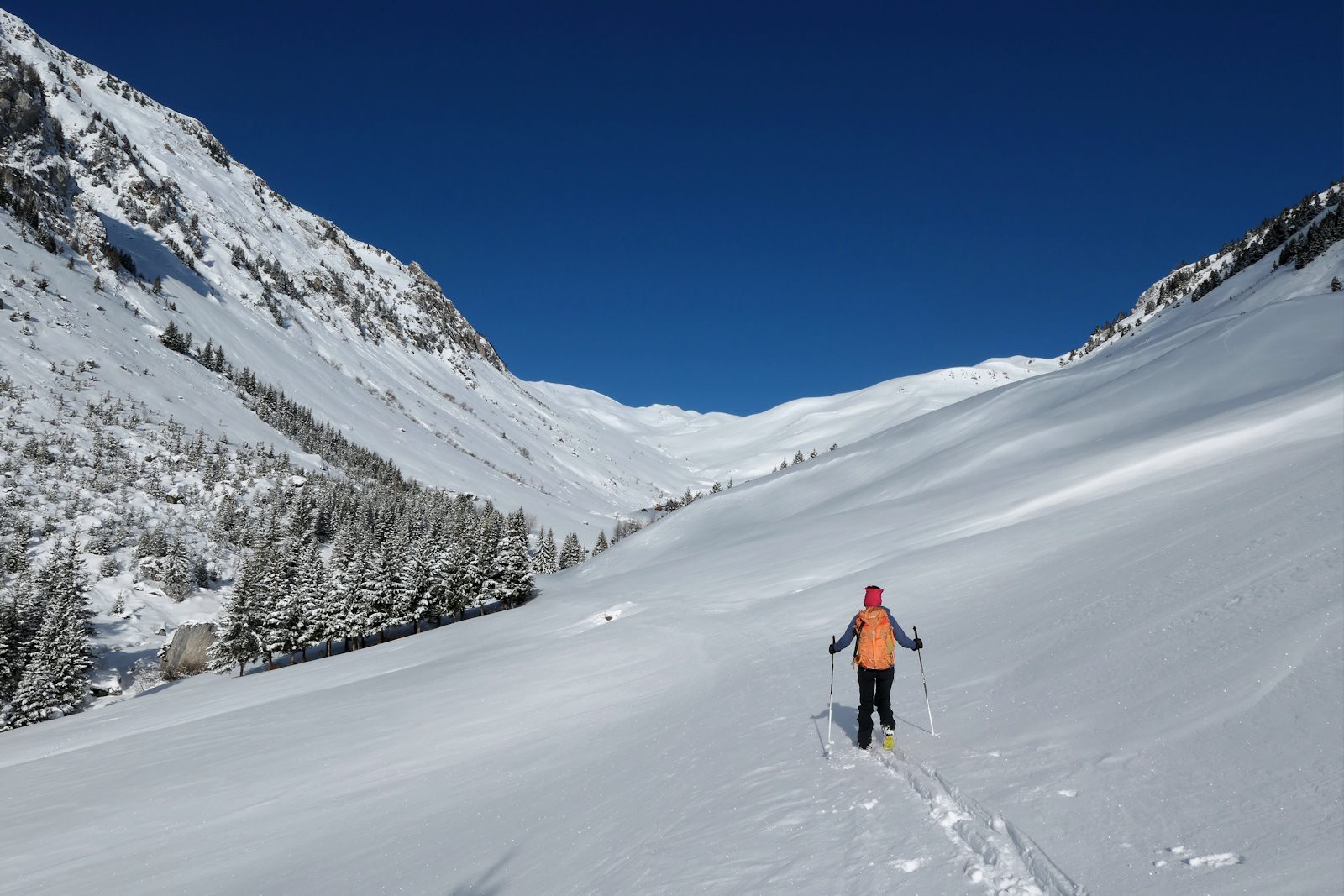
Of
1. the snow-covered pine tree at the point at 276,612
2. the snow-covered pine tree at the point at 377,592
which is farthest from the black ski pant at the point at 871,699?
the snow-covered pine tree at the point at 276,612

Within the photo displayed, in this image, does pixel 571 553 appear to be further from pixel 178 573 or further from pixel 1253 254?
pixel 1253 254

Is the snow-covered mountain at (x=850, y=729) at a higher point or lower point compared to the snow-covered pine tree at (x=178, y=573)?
lower

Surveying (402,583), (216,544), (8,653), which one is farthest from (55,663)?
(216,544)

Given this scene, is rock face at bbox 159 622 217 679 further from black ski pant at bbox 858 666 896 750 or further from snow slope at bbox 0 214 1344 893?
black ski pant at bbox 858 666 896 750

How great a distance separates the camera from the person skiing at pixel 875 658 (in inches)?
329

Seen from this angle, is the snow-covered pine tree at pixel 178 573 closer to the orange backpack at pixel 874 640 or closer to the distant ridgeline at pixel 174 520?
the distant ridgeline at pixel 174 520

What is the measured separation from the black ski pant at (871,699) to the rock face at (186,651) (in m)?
63.5

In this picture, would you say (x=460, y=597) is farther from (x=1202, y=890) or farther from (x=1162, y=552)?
(x=1202, y=890)

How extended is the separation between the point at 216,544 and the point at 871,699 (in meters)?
98.4

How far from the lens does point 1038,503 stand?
77.7 feet

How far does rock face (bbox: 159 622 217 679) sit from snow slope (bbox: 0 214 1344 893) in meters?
32.5

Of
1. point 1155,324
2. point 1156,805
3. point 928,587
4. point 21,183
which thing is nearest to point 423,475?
point 21,183

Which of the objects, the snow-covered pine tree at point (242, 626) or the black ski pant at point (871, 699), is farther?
the snow-covered pine tree at point (242, 626)

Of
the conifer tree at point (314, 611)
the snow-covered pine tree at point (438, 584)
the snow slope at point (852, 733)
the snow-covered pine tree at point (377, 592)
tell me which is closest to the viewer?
the snow slope at point (852, 733)
